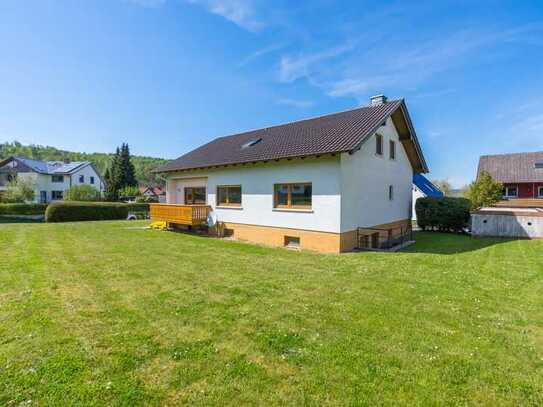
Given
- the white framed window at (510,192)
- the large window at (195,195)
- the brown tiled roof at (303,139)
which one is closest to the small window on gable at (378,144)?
the brown tiled roof at (303,139)

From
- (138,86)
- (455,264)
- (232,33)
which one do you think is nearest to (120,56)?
(138,86)

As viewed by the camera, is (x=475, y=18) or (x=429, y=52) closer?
Result: (x=475, y=18)

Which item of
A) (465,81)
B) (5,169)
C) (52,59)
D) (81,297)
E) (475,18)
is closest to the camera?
(81,297)

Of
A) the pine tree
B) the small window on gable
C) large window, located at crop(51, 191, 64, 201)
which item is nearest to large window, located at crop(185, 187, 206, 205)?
the small window on gable

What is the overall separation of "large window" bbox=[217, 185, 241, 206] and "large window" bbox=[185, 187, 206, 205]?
167 centimetres

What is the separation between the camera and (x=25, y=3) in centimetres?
906

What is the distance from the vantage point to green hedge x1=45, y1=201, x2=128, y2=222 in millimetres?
23594

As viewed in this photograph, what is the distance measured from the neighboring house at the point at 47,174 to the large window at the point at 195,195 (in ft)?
129

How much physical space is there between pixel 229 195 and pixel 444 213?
13.4 m

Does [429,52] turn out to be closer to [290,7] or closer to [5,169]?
[290,7]

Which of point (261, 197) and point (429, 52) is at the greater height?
point (429, 52)

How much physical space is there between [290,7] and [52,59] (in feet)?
33.8

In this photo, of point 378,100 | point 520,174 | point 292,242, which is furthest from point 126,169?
point 520,174

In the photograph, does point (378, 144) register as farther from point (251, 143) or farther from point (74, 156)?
point (74, 156)
